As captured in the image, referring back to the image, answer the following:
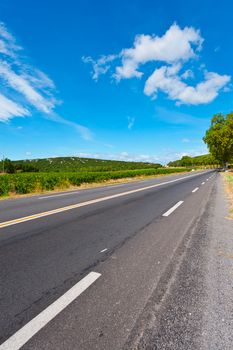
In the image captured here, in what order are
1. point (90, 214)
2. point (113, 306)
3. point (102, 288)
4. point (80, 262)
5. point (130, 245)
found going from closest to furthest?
point (113, 306) < point (102, 288) < point (80, 262) < point (130, 245) < point (90, 214)

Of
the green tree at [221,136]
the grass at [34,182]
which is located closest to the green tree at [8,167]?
the grass at [34,182]

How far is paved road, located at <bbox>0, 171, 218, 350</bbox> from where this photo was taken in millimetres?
2049

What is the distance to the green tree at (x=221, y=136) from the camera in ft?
166

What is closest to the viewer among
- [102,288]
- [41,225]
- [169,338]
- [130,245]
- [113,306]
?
[169,338]

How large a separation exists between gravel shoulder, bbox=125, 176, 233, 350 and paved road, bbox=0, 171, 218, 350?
12 cm

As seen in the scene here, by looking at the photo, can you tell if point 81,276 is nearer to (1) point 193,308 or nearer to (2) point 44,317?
(2) point 44,317

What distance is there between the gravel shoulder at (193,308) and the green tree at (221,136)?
174 ft

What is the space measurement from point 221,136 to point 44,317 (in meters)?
58.0

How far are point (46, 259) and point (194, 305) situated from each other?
240 centimetres

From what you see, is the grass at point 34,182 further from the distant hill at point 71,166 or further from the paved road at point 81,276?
the distant hill at point 71,166

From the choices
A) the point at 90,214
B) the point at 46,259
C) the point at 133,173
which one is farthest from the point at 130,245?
the point at 133,173

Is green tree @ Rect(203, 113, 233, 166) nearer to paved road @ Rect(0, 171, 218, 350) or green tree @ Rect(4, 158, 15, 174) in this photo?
paved road @ Rect(0, 171, 218, 350)

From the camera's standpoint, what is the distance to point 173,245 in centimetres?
445

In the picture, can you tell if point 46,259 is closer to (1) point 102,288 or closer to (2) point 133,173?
(1) point 102,288
